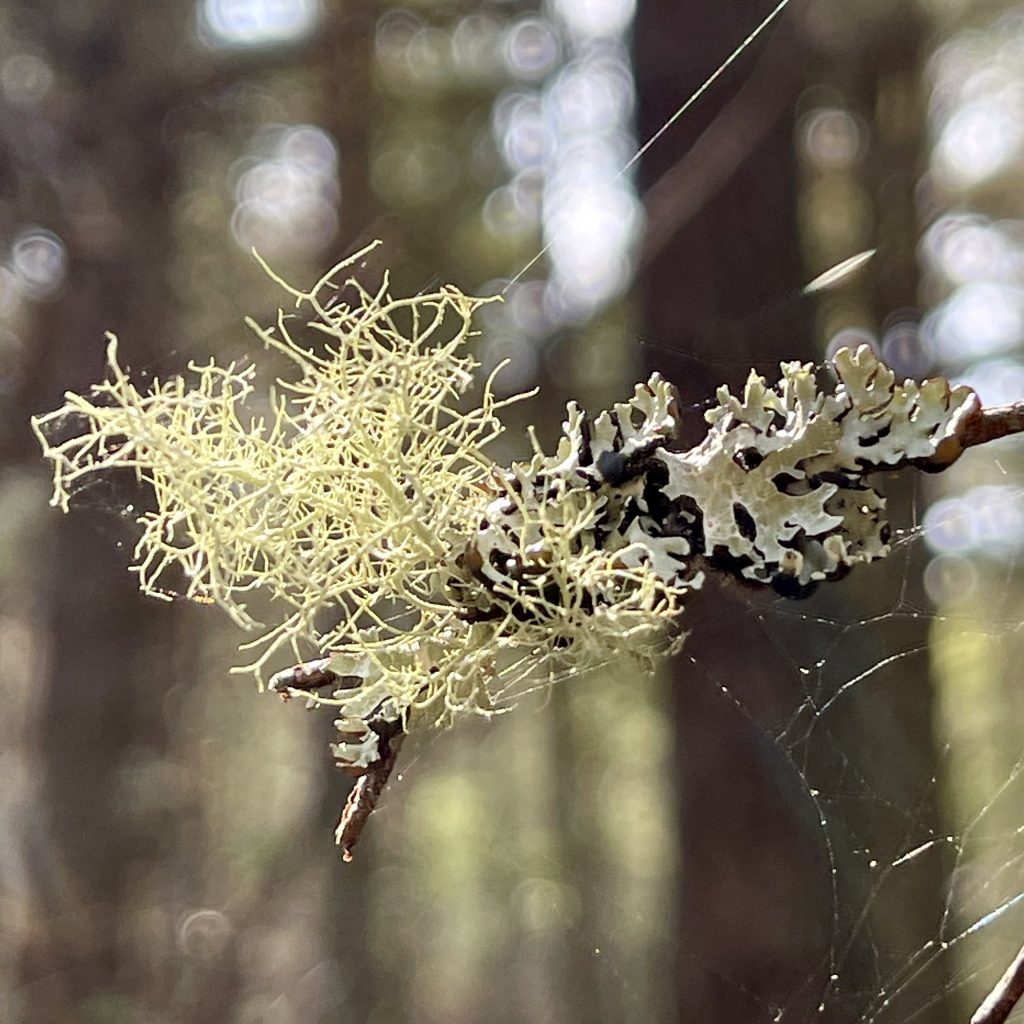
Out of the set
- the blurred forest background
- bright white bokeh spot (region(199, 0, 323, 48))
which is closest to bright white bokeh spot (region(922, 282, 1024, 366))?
the blurred forest background

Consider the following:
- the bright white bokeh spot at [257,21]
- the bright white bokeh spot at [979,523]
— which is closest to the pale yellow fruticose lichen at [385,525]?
the bright white bokeh spot at [979,523]

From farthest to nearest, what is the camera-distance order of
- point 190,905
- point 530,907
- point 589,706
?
point 190,905
point 530,907
point 589,706

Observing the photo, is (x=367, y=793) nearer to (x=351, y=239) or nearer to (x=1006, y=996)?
(x=1006, y=996)

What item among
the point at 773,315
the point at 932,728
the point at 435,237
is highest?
the point at 435,237

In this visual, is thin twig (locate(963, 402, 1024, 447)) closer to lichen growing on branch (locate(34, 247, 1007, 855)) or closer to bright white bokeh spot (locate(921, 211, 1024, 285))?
lichen growing on branch (locate(34, 247, 1007, 855))

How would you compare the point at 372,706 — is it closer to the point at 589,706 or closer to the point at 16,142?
the point at 589,706

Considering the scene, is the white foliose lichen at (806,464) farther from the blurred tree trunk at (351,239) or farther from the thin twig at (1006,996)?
the blurred tree trunk at (351,239)

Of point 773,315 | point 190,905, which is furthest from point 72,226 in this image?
point 773,315
